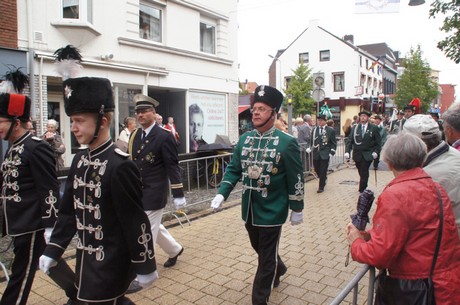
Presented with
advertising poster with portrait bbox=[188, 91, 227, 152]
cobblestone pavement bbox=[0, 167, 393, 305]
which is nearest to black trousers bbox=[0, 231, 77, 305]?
cobblestone pavement bbox=[0, 167, 393, 305]

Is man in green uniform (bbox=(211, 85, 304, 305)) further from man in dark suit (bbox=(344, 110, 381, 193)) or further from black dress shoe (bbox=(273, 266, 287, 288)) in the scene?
man in dark suit (bbox=(344, 110, 381, 193))

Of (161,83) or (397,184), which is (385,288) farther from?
(161,83)

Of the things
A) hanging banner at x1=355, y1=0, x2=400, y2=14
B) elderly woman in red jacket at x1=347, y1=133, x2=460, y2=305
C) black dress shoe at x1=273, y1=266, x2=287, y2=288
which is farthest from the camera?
hanging banner at x1=355, y1=0, x2=400, y2=14

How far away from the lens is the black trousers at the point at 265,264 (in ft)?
12.3

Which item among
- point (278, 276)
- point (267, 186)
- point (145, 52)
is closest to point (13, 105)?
point (267, 186)

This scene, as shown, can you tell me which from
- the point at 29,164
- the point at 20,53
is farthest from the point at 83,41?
the point at 29,164

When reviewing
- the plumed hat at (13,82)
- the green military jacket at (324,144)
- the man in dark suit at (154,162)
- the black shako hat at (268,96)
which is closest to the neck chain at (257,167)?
the black shako hat at (268,96)

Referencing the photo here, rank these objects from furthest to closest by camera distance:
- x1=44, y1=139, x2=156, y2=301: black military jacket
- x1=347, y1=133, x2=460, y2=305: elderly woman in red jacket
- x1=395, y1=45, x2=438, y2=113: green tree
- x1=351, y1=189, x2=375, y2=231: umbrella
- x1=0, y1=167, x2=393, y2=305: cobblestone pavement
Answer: x1=395, y1=45, x2=438, y2=113: green tree → x1=0, y1=167, x2=393, y2=305: cobblestone pavement → x1=44, y1=139, x2=156, y2=301: black military jacket → x1=351, y1=189, x2=375, y2=231: umbrella → x1=347, y1=133, x2=460, y2=305: elderly woman in red jacket

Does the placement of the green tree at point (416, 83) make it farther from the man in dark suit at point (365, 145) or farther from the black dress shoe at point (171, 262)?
the black dress shoe at point (171, 262)

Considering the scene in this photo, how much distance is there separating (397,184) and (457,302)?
764mm

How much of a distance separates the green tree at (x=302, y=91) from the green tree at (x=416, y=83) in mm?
10402

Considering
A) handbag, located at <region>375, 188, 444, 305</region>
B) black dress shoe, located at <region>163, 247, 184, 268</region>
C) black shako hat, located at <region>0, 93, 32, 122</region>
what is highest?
black shako hat, located at <region>0, 93, 32, 122</region>

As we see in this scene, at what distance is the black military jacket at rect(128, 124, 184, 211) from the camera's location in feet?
15.3

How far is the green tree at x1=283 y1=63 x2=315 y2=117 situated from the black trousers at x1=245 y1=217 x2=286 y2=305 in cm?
3538
